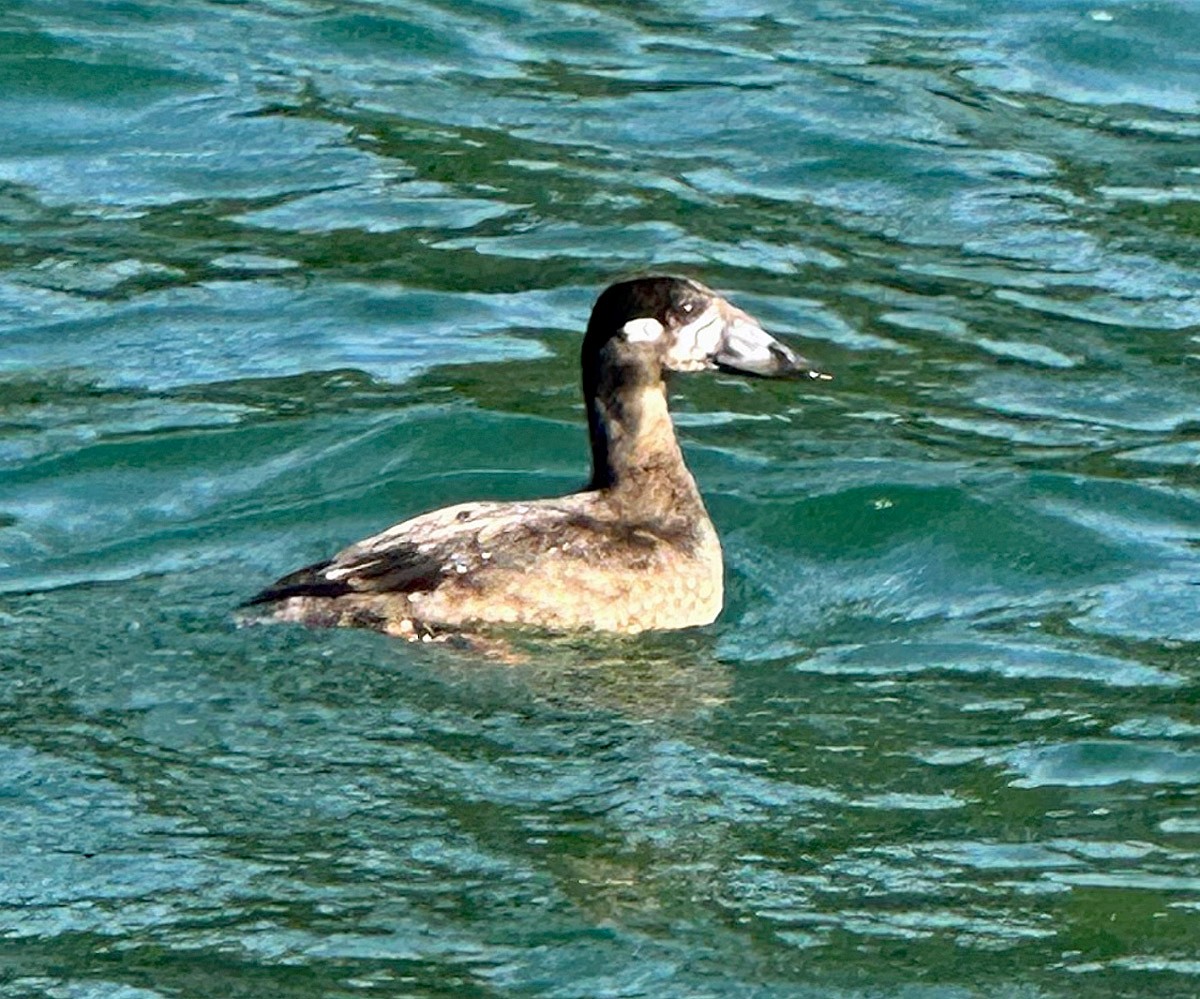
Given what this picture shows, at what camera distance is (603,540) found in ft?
31.2

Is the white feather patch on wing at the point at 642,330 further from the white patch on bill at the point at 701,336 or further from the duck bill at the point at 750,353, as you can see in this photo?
the duck bill at the point at 750,353

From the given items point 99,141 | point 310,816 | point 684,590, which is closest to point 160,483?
point 684,590

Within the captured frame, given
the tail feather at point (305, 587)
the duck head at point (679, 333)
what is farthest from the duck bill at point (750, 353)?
the tail feather at point (305, 587)

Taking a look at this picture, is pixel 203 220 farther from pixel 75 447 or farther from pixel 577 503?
pixel 577 503

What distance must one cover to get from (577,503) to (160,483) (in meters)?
2.04

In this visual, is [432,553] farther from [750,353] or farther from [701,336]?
[750,353]

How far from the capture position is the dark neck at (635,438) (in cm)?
993

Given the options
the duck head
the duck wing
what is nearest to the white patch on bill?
the duck head

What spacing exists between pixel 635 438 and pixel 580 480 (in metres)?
1.21

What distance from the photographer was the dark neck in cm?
993

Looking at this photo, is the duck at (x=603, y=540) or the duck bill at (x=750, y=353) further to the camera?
the duck bill at (x=750, y=353)

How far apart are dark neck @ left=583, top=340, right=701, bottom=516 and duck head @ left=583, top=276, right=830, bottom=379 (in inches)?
2.8

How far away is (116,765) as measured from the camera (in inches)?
320

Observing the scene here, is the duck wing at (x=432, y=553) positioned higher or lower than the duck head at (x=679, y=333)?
lower
